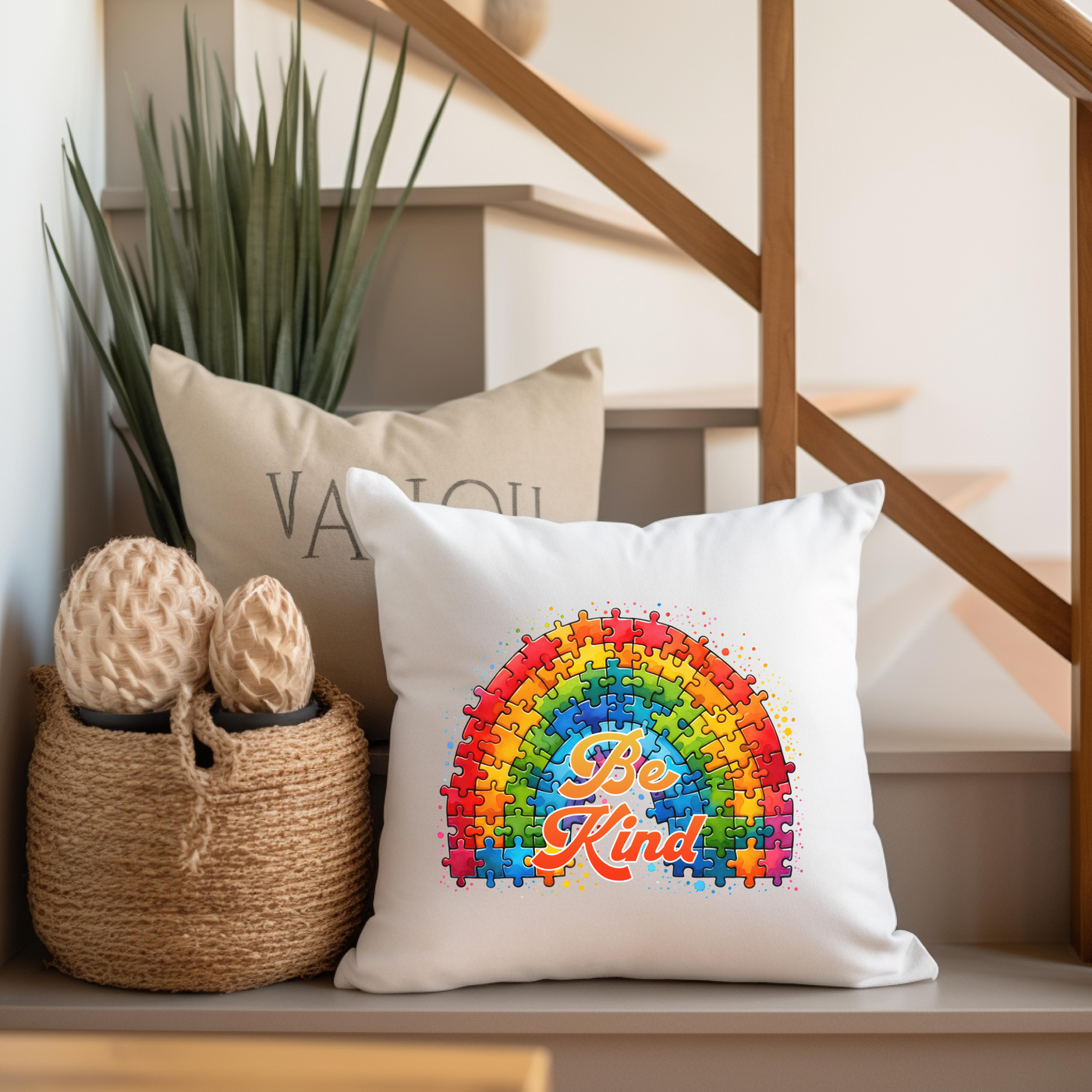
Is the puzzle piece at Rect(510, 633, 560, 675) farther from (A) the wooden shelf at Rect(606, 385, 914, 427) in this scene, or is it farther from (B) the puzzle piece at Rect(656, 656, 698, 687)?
(A) the wooden shelf at Rect(606, 385, 914, 427)

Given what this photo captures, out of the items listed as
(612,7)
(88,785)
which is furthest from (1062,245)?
(88,785)

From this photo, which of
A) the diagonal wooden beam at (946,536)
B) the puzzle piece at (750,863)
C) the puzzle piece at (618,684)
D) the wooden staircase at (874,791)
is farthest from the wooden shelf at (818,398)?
the puzzle piece at (750,863)

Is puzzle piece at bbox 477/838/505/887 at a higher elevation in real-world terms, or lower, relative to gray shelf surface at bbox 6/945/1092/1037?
higher

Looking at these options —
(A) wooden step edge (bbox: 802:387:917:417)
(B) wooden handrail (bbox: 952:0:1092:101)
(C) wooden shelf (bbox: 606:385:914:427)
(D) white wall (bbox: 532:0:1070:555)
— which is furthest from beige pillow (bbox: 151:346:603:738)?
(D) white wall (bbox: 532:0:1070:555)

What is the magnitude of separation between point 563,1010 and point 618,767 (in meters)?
0.20

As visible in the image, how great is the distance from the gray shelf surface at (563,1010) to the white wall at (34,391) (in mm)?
183

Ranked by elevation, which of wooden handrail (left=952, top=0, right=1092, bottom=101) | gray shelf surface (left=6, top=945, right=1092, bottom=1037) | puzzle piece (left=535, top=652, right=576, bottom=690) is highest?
wooden handrail (left=952, top=0, right=1092, bottom=101)

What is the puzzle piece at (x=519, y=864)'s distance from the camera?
810mm

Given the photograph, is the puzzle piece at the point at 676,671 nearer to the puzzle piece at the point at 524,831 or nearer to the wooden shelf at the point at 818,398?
the puzzle piece at the point at 524,831

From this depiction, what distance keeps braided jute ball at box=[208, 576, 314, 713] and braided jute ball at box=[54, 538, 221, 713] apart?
3 cm

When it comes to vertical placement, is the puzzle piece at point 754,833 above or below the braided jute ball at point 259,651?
below

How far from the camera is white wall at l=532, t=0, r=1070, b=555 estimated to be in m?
2.00

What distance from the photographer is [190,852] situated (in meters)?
0.78

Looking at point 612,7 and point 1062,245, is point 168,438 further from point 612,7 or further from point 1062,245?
point 1062,245
